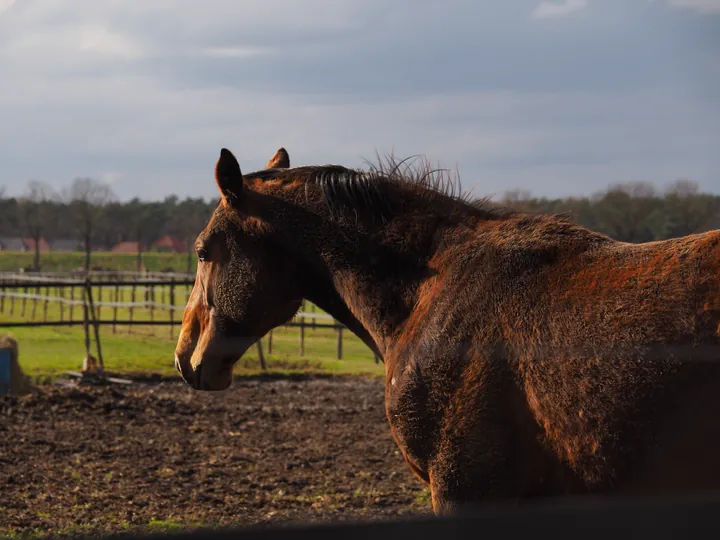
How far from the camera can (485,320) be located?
8.58 ft

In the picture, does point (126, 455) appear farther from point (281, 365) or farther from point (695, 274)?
point (281, 365)

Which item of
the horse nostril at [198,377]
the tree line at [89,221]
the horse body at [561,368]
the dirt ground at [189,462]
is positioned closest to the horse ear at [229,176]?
the horse nostril at [198,377]

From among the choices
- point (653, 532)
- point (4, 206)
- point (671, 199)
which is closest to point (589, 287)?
point (653, 532)

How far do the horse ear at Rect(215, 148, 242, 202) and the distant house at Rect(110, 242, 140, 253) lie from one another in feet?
41.9

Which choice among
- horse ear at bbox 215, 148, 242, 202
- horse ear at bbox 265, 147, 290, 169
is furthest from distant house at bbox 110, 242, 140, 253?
horse ear at bbox 215, 148, 242, 202

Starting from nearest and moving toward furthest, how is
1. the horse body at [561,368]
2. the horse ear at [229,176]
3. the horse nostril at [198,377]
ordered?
the horse body at [561,368] < the horse ear at [229,176] < the horse nostril at [198,377]

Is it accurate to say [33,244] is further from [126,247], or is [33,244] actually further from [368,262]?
[368,262]

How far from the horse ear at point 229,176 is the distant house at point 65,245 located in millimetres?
14830

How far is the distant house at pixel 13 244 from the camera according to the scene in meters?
14.0

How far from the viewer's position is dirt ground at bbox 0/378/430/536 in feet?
17.1

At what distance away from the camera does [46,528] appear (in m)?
4.79

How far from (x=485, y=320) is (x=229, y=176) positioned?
1280 mm

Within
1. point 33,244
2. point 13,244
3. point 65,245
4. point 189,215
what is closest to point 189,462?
point 189,215

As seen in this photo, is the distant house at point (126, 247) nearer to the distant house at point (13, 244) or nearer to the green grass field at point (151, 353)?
the green grass field at point (151, 353)
